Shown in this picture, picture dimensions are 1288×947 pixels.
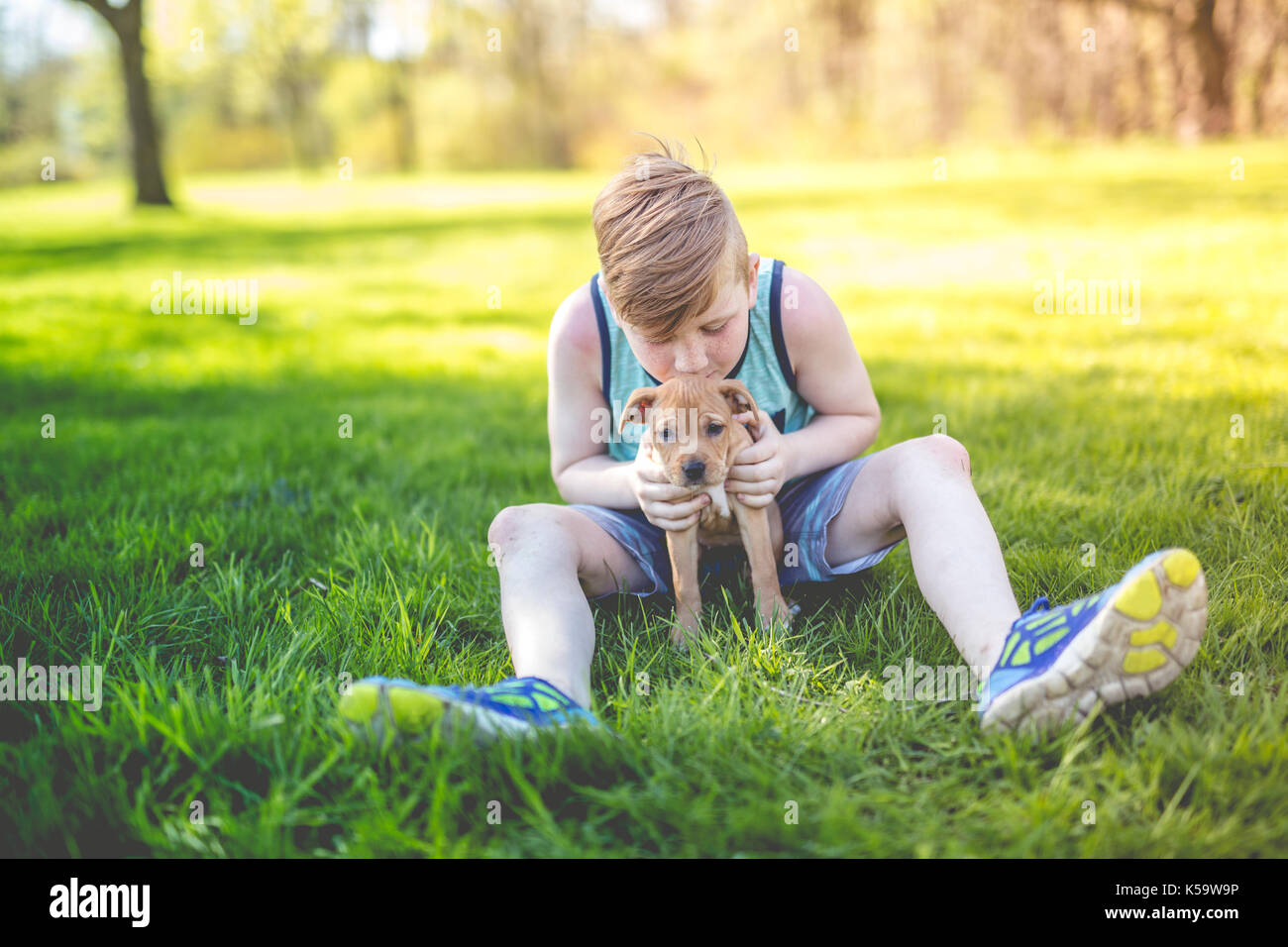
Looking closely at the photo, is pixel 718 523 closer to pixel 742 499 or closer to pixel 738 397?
pixel 742 499

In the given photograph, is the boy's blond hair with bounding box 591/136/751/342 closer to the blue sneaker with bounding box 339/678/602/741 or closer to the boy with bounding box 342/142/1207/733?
the boy with bounding box 342/142/1207/733

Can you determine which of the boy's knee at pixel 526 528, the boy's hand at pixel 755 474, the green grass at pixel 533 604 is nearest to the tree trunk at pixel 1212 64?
the green grass at pixel 533 604

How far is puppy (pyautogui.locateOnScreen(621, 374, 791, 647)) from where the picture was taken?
6.93 ft

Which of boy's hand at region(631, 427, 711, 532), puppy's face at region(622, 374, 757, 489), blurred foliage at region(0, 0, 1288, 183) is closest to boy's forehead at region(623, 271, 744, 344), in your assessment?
puppy's face at region(622, 374, 757, 489)

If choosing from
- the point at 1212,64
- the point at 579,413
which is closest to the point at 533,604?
the point at 579,413

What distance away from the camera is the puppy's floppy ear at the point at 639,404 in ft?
7.21

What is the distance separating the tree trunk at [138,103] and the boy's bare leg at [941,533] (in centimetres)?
1799

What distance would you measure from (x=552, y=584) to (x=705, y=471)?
45 centimetres

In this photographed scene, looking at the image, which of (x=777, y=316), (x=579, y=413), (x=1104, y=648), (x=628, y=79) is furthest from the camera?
(x=628, y=79)

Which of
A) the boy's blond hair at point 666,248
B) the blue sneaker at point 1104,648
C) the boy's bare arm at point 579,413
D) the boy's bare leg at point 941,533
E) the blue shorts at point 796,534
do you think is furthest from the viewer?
the boy's bare arm at point 579,413

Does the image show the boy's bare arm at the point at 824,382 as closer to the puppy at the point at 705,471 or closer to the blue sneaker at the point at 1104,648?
the puppy at the point at 705,471

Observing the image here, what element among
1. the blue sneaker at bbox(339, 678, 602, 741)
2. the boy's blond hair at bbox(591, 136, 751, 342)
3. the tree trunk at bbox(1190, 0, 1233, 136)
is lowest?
the blue sneaker at bbox(339, 678, 602, 741)

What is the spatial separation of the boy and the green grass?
0.42 feet

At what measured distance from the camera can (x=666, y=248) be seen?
2082 mm
